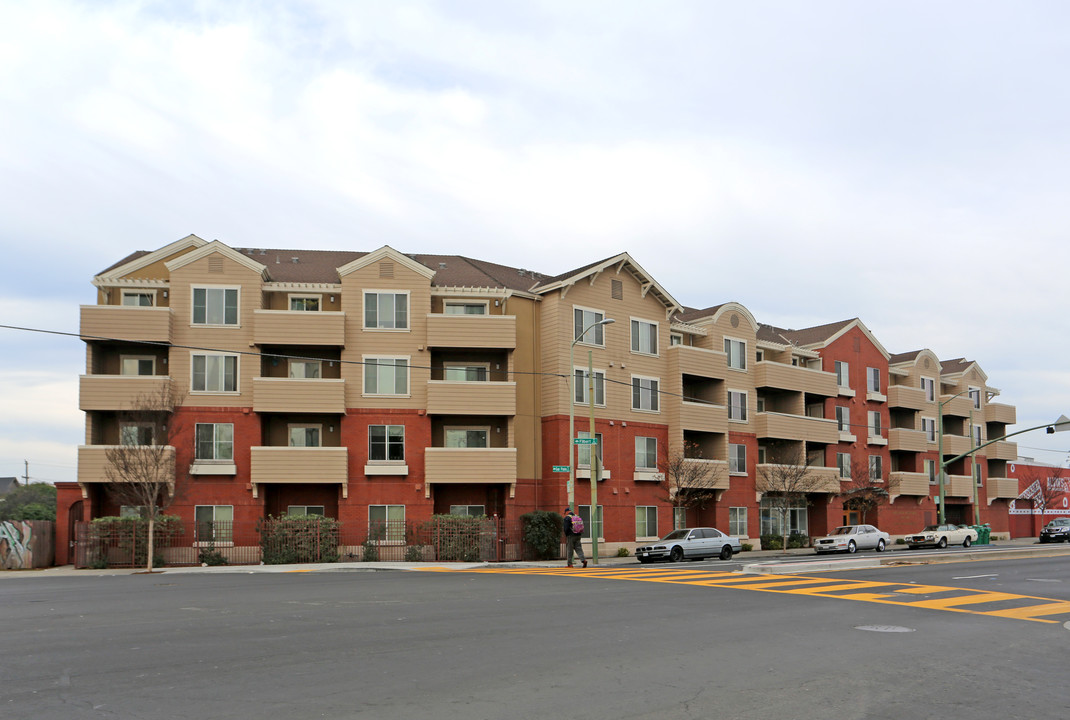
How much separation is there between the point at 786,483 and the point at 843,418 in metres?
11.8

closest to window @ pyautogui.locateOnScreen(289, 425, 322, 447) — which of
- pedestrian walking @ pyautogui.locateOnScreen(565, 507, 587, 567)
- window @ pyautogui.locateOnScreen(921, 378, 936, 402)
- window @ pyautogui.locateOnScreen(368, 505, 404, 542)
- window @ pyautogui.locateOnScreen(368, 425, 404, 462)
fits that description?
window @ pyautogui.locateOnScreen(368, 425, 404, 462)

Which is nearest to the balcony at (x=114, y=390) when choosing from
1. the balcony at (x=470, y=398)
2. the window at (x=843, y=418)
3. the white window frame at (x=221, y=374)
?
the white window frame at (x=221, y=374)

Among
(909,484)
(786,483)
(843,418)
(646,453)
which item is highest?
(843,418)

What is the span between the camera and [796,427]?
53906 millimetres

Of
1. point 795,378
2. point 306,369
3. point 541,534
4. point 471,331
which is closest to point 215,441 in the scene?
point 306,369

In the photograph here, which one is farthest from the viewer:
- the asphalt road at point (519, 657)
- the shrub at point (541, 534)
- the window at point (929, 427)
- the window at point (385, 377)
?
the window at point (929, 427)

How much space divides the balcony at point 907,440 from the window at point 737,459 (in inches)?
661

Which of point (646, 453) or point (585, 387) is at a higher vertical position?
point (585, 387)

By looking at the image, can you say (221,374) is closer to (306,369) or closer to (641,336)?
(306,369)

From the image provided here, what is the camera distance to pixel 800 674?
10602 millimetres

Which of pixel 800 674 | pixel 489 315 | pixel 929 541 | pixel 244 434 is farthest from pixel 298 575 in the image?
pixel 929 541

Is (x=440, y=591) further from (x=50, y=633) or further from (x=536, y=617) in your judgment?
(x=50, y=633)

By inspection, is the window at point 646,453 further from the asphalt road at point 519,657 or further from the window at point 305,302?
the asphalt road at point 519,657

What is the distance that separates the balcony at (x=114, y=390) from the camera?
37.3 m
